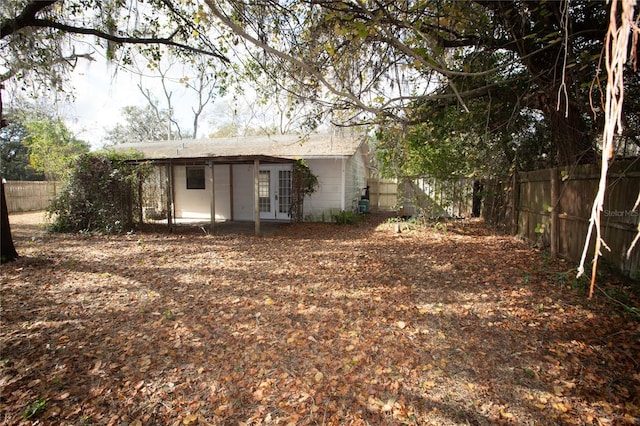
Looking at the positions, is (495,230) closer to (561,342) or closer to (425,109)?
(425,109)

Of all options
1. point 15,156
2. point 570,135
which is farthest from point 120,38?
point 15,156

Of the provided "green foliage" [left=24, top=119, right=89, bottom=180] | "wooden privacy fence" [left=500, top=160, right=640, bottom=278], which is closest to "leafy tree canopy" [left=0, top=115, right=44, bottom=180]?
"green foliage" [left=24, top=119, right=89, bottom=180]

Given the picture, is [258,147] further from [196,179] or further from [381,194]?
[381,194]

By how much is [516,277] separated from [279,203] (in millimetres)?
9143

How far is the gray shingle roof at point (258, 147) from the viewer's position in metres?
11.6

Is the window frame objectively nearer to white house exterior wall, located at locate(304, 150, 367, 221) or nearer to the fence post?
white house exterior wall, located at locate(304, 150, 367, 221)

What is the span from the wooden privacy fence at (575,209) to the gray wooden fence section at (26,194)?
18.9 m

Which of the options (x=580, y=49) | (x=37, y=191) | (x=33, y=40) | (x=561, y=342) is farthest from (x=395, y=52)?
(x=37, y=191)

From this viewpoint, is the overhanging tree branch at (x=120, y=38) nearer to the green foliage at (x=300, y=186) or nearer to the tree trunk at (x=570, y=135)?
the green foliage at (x=300, y=186)

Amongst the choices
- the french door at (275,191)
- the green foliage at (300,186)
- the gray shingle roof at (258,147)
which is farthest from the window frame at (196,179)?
the green foliage at (300,186)

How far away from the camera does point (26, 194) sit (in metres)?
16.7

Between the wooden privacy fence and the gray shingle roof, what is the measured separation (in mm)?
4944

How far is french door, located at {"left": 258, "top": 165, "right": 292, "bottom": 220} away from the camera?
40.9 ft

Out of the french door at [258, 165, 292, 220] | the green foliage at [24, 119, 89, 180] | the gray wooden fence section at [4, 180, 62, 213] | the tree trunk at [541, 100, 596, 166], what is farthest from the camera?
the green foliage at [24, 119, 89, 180]
